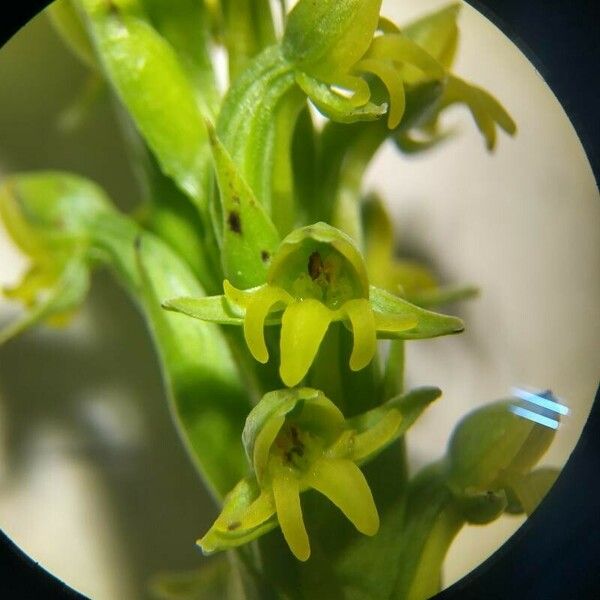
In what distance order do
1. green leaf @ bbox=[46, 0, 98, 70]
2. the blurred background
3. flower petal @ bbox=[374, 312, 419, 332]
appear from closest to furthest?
flower petal @ bbox=[374, 312, 419, 332] < green leaf @ bbox=[46, 0, 98, 70] < the blurred background

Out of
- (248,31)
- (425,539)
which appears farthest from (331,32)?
(425,539)

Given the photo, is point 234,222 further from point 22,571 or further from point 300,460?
point 22,571

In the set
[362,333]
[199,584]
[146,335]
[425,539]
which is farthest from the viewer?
[146,335]

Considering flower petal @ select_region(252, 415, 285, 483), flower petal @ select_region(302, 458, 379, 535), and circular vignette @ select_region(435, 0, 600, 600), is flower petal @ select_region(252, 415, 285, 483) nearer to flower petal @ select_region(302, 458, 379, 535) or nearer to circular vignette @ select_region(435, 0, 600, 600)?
flower petal @ select_region(302, 458, 379, 535)

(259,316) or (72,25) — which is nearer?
(259,316)

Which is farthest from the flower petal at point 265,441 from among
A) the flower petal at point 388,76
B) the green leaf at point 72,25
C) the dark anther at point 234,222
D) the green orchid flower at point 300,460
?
the green leaf at point 72,25

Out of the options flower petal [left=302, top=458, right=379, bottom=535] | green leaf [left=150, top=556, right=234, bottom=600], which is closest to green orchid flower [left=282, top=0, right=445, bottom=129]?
flower petal [left=302, top=458, right=379, bottom=535]

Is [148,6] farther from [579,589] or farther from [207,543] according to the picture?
[579,589]
